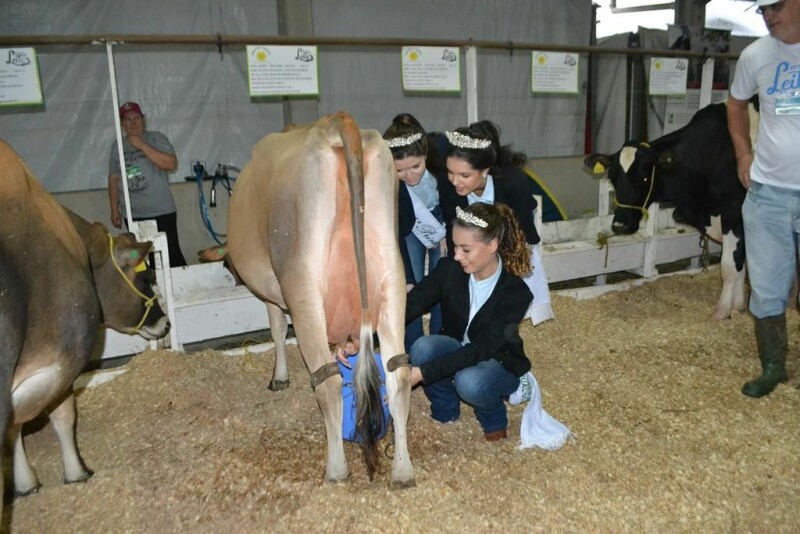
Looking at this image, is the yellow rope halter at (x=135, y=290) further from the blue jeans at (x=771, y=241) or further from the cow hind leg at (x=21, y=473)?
the blue jeans at (x=771, y=241)

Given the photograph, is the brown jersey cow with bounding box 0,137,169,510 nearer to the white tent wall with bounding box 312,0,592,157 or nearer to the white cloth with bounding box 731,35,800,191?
the white cloth with bounding box 731,35,800,191

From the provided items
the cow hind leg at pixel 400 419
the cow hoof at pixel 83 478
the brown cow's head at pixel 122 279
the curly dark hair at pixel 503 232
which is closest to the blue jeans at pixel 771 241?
the curly dark hair at pixel 503 232

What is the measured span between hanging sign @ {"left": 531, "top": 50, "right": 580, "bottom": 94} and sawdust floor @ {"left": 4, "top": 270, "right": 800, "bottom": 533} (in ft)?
7.50

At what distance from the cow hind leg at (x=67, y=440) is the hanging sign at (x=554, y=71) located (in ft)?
13.6

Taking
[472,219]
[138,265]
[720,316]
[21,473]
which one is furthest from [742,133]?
[21,473]

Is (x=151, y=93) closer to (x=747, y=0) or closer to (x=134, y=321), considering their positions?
(x=134, y=321)

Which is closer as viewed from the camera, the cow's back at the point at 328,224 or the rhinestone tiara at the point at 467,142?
the cow's back at the point at 328,224

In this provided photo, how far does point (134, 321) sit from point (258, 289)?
2.57 feet

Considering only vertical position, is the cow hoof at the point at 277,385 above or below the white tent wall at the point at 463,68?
below

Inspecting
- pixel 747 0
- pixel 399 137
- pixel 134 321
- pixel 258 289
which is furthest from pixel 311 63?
pixel 747 0

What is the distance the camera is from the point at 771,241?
368cm

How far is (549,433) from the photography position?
3.30 metres

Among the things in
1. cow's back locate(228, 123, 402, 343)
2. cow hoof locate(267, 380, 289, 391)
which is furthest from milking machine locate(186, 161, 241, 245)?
cow's back locate(228, 123, 402, 343)

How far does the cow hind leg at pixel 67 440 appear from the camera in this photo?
3123 mm
